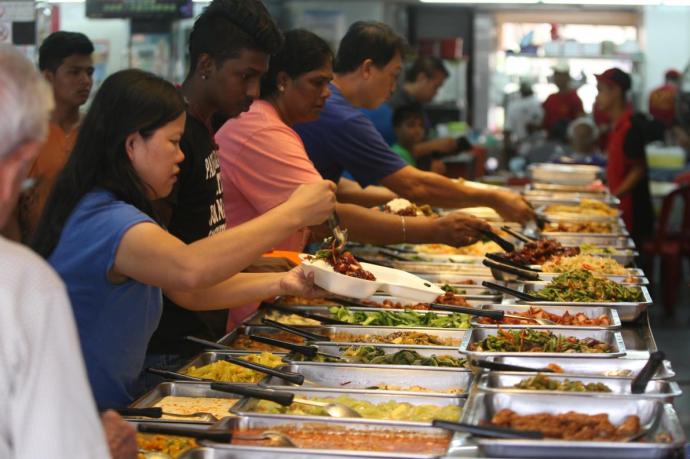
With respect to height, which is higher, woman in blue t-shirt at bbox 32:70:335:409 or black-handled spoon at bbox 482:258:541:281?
woman in blue t-shirt at bbox 32:70:335:409

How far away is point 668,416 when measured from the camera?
7.44 feet

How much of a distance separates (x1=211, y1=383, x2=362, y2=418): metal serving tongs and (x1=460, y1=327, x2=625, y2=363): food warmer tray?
0.43 m

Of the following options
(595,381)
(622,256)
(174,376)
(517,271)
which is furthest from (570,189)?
(174,376)

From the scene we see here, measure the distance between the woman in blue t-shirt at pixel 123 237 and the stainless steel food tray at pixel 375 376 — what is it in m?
0.42

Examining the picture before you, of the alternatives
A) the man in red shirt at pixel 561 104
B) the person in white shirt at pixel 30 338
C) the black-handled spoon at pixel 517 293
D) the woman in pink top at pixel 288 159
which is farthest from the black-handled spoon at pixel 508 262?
the man in red shirt at pixel 561 104

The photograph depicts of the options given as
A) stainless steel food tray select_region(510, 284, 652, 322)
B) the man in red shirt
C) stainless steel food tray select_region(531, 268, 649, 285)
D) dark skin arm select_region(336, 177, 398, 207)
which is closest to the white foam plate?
stainless steel food tray select_region(510, 284, 652, 322)

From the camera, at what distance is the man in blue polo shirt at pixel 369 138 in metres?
4.54

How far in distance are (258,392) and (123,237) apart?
18.8 inches

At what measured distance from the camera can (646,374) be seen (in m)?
2.47

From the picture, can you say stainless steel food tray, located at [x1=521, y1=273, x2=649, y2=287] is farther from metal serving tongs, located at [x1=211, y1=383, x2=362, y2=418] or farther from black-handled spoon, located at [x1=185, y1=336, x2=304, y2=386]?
metal serving tongs, located at [x1=211, y1=383, x2=362, y2=418]

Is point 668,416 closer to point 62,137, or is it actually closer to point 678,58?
point 62,137

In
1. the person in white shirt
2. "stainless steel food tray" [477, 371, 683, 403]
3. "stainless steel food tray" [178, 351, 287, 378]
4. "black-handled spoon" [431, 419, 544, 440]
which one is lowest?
"stainless steel food tray" [178, 351, 287, 378]

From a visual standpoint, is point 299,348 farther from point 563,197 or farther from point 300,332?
point 563,197

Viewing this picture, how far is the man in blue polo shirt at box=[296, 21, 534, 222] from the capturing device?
454 centimetres
